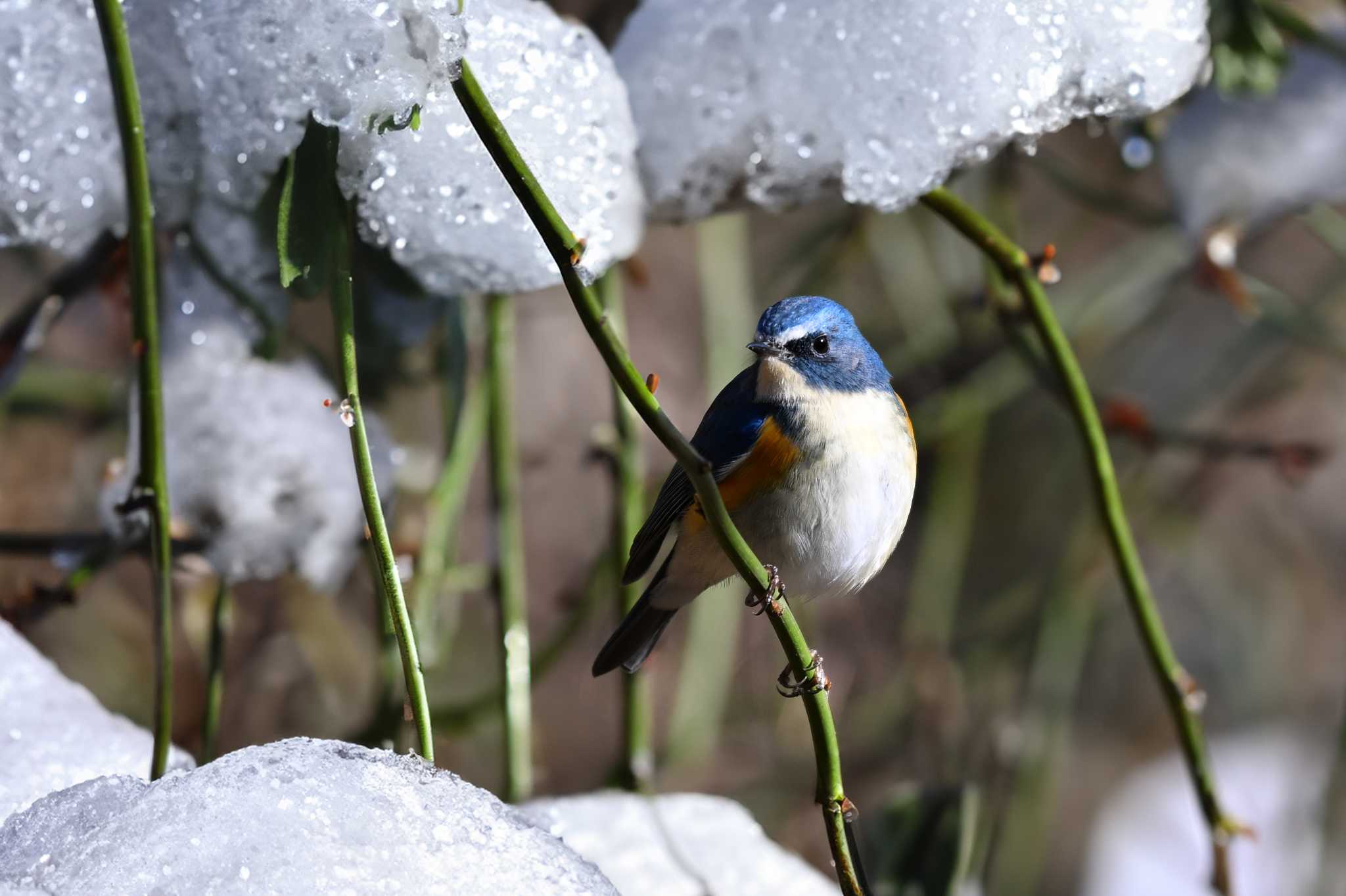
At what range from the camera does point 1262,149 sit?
1.16 metres

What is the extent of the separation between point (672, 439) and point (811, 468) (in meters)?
0.27

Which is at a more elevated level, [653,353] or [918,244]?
[918,244]

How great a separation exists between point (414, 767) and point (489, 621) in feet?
4.70

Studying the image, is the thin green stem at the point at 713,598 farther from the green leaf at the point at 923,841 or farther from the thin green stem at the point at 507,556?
the green leaf at the point at 923,841

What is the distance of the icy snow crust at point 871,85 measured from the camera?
0.67 m

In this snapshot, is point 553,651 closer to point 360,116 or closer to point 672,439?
point 360,116

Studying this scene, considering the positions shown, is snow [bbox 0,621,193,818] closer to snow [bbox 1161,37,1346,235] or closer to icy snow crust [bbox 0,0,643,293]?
icy snow crust [bbox 0,0,643,293]

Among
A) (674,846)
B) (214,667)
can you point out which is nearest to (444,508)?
(214,667)

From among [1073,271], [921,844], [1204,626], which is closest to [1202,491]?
[1073,271]

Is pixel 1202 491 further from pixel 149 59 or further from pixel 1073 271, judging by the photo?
pixel 149 59

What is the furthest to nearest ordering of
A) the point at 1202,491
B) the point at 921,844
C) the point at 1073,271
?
the point at 1073,271 < the point at 1202,491 < the point at 921,844

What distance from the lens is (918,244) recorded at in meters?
1.77

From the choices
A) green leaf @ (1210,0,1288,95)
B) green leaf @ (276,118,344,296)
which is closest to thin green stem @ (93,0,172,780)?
green leaf @ (276,118,344,296)

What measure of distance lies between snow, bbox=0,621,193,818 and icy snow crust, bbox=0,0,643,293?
265 mm
